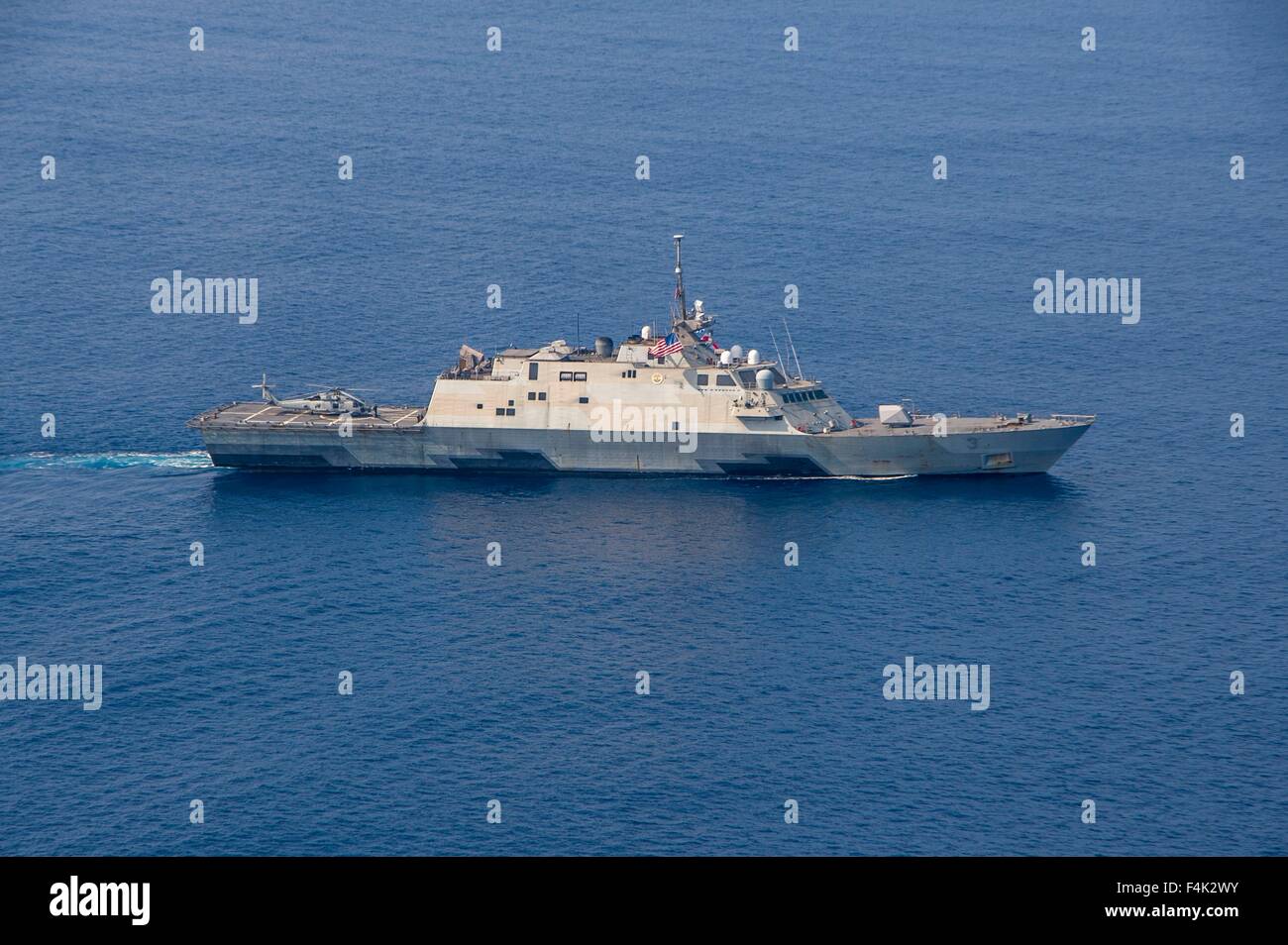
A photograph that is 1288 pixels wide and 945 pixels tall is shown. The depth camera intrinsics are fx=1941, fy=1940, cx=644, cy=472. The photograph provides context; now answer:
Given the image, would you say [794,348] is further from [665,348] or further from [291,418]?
[291,418]

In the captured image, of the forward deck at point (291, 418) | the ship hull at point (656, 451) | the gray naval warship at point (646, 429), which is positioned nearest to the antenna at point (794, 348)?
the gray naval warship at point (646, 429)

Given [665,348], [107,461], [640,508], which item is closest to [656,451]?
[640,508]

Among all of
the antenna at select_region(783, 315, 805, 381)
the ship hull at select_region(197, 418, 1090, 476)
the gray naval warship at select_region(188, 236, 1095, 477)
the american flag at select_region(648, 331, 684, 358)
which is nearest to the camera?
the ship hull at select_region(197, 418, 1090, 476)

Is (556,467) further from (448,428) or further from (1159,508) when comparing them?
(1159,508)

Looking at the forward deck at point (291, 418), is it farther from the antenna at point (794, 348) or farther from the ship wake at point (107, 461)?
the antenna at point (794, 348)


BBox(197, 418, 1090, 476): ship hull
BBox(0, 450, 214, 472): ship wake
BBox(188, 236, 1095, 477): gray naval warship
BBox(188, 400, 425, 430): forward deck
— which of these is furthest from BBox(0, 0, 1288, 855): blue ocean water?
BBox(188, 400, 425, 430): forward deck

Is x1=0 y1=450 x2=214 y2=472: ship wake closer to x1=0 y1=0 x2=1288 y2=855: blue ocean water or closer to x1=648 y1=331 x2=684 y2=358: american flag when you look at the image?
x1=0 y1=0 x2=1288 y2=855: blue ocean water
